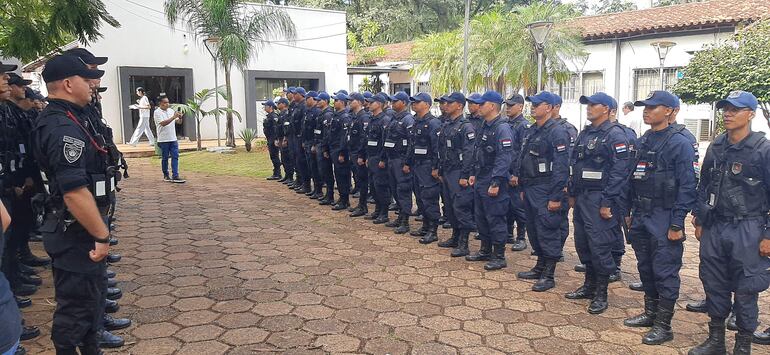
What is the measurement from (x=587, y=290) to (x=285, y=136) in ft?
21.7

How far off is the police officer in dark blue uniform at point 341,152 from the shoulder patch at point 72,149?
17.0 ft

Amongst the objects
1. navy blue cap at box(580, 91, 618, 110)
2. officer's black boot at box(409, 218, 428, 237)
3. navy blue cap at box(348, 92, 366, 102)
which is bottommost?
officer's black boot at box(409, 218, 428, 237)

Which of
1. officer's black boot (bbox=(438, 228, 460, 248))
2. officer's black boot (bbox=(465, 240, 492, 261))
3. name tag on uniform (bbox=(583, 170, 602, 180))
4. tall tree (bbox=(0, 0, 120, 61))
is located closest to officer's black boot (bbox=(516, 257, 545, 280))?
officer's black boot (bbox=(465, 240, 492, 261))

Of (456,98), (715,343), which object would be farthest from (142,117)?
(715,343)

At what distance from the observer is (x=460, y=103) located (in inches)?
237

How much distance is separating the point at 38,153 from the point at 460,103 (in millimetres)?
4147

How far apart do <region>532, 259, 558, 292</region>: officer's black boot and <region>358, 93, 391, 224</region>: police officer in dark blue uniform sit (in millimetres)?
2823

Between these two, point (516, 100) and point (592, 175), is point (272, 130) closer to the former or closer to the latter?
point (516, 100)

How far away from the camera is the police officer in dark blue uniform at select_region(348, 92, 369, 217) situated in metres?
7.64

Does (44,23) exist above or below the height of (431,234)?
above

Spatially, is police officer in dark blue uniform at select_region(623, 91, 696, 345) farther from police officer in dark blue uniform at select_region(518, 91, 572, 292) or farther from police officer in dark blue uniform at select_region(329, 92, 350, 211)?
police officer in dark blue uniform at select_region(329, 92, 350, 211)

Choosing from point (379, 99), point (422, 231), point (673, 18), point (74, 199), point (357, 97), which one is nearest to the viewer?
point (74, 199)

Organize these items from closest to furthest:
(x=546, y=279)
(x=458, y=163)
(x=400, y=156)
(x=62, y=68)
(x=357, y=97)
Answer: (x=62, y=68) < (x=546, y=279) < (x=458, y=163) < (x=400, y=156) < (x=357, y=97)

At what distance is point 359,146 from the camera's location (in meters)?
7.76
